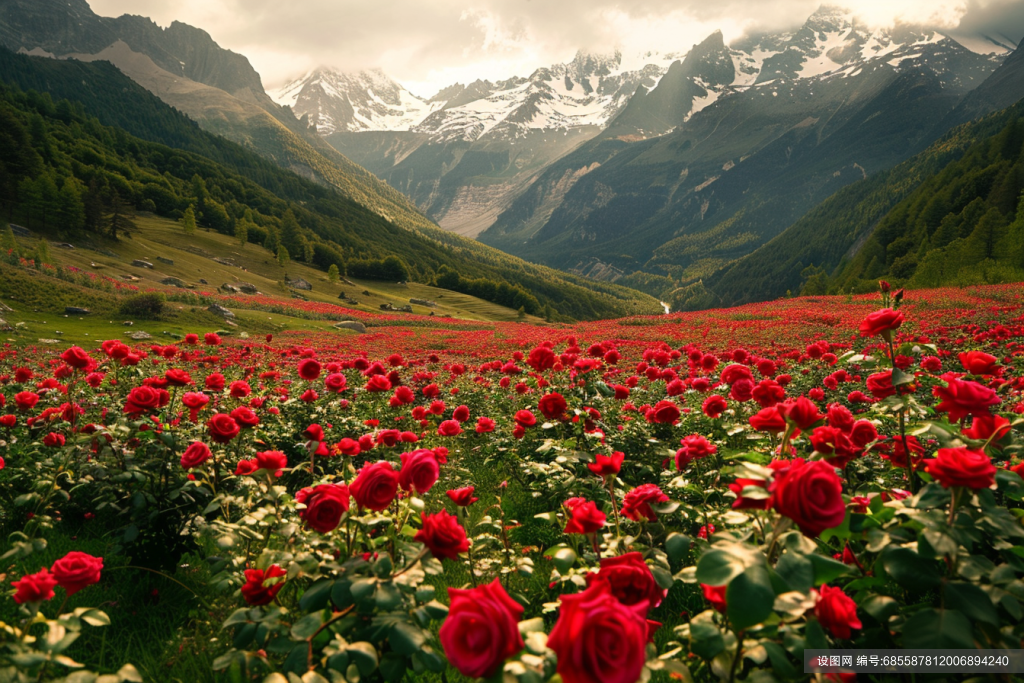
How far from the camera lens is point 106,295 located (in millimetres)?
23281

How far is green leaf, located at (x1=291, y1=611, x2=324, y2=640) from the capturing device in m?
1.52

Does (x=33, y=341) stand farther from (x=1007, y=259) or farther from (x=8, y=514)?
(x=1007, y=259)

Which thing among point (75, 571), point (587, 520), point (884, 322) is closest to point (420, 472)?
point (587, 520)

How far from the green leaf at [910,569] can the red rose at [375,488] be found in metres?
1.89

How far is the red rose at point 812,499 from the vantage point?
4.38 feet

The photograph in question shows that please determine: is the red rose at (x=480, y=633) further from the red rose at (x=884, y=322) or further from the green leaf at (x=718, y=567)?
the red rose at (x=884, y=322)

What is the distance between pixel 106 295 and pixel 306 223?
10037cm

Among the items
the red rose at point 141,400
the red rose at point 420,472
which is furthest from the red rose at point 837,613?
the red rose at point 141,400

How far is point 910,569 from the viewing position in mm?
1536

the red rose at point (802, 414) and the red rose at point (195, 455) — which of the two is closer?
the red rose at point (802, 414)

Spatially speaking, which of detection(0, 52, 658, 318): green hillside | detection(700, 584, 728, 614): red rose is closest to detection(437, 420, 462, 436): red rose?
detection(700, 584, 728, 614): red rose

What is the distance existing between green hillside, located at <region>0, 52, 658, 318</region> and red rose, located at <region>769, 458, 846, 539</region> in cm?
7258

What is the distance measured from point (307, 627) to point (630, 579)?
1184mm

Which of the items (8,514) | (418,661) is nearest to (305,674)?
(418,661)
